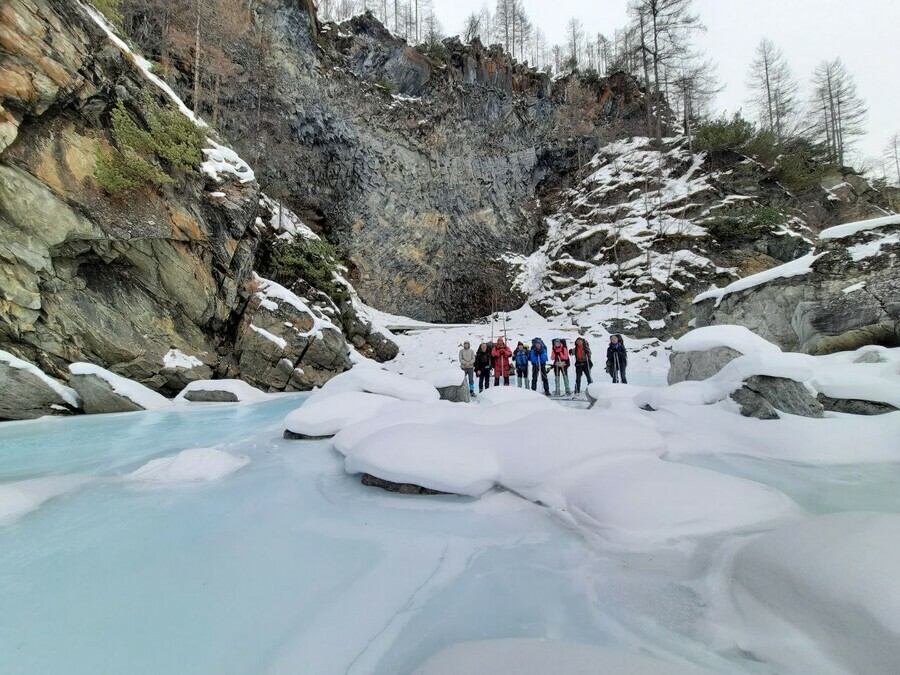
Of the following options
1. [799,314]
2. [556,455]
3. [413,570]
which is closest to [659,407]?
[556,455]

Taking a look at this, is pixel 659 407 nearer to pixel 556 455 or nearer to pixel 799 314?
pixel 556 455

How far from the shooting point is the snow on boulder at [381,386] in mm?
6137

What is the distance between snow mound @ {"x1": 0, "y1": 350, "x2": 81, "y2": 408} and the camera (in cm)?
716

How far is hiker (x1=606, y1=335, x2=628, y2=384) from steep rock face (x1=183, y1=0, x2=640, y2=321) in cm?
1429

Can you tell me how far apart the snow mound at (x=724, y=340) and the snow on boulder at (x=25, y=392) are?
12969mm

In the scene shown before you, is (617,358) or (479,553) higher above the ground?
(617,358)

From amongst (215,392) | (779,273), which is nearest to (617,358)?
(779,273)

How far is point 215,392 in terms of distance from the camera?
935cm

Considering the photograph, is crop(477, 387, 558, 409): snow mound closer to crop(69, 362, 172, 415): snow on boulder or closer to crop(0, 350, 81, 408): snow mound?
crop(69, 362, 172, 415): snow on boulder

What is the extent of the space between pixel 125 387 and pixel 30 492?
22.7 ft

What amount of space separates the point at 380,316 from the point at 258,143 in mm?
11343

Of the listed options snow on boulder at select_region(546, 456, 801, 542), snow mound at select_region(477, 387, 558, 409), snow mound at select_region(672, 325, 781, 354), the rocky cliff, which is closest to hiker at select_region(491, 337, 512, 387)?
snow mound at select_region(477, 387, 558, 409)

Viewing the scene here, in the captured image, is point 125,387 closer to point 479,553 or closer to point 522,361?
point 522,361

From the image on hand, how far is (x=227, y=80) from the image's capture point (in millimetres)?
17859
